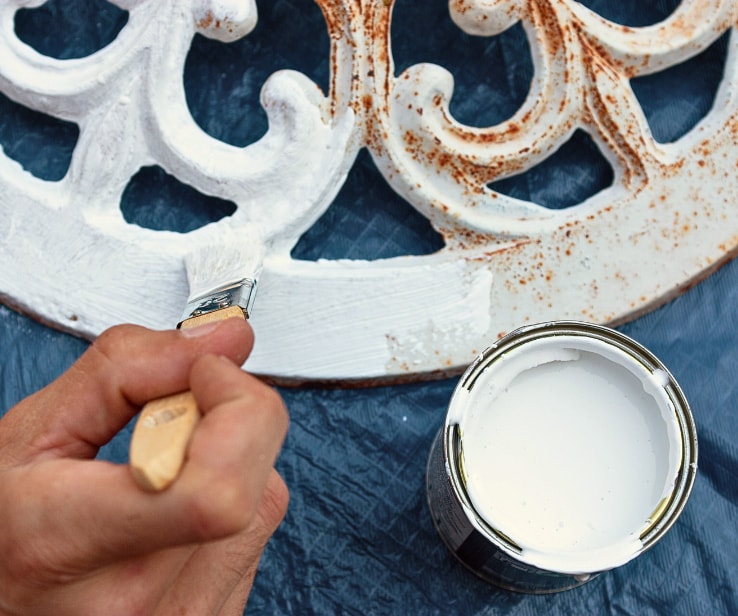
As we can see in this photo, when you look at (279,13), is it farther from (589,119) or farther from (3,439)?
(3,439)

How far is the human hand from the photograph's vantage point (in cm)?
38

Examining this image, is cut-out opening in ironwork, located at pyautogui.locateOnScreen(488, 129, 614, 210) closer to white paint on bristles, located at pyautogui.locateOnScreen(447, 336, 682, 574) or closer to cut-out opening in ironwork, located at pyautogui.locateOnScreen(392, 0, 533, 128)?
cut-out opening in ironwork, located at pyautogui.locateOnScreen(392, 0, 533, 128)

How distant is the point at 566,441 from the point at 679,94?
0.42 metres

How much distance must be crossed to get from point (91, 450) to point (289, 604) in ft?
1.04

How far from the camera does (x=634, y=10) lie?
0.80 metres

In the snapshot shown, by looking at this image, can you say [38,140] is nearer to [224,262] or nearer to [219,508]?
[224,262]

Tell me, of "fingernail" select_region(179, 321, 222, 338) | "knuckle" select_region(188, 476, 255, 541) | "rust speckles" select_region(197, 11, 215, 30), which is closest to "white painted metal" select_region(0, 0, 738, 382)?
"rust speckles" select_region(197, 11, 215, 30)

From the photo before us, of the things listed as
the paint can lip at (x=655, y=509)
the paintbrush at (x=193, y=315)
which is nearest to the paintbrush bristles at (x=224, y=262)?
the paintbrush at (x=193, y=315)

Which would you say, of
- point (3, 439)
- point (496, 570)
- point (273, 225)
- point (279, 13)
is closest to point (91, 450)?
point (3, 439)

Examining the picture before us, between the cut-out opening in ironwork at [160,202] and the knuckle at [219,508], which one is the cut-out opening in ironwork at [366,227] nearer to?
the cut-out opening in ironwork at [160,202]

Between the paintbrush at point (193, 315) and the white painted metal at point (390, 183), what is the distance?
0.03 m

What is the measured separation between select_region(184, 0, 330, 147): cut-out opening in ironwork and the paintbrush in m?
0.14

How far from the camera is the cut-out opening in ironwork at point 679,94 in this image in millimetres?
789

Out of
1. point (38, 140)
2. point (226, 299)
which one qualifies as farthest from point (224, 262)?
point (38, 140)
